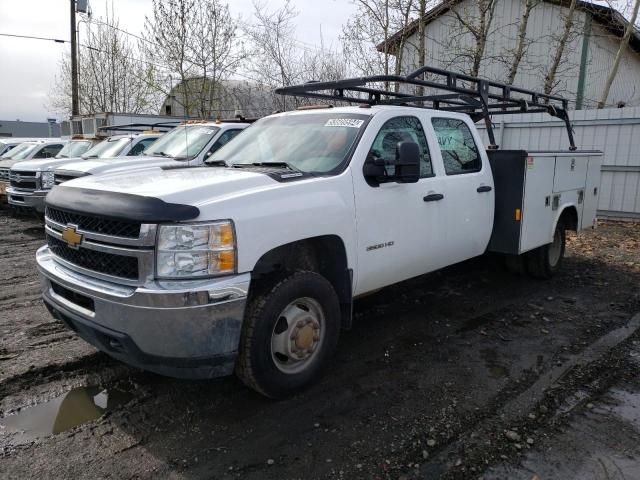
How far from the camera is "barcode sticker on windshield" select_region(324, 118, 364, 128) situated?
4.12 metres

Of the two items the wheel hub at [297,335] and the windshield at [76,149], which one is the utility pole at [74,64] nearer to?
the windshield at [76,149]

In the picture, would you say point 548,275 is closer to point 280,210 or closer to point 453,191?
point 453,191

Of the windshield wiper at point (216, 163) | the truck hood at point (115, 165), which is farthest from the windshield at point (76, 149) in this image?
the windshield wiper at point (216, 163)

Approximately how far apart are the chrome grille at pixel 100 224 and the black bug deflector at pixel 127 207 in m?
0.05

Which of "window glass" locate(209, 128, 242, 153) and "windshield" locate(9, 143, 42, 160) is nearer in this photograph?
"window glass" locate(209, 128, 242, 153)

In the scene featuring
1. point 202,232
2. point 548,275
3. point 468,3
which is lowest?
point 548,275

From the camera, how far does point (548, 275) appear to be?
6.66 metres

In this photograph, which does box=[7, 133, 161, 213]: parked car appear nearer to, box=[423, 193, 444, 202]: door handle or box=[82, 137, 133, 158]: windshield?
box=[82, 137, 133, 158]: windshield

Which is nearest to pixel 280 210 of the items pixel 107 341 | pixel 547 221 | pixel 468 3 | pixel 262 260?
pixel 262 260

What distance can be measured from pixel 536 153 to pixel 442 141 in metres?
1.46

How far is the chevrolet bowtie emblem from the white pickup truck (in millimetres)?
11

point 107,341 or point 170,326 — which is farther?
point 107,341

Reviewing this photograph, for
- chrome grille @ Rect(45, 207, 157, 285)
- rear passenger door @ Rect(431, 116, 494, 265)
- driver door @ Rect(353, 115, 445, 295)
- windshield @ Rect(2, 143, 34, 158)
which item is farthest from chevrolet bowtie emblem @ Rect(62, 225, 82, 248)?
windshield @ Rect(2, 143, 34, 158)

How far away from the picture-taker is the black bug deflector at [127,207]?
112 inches
